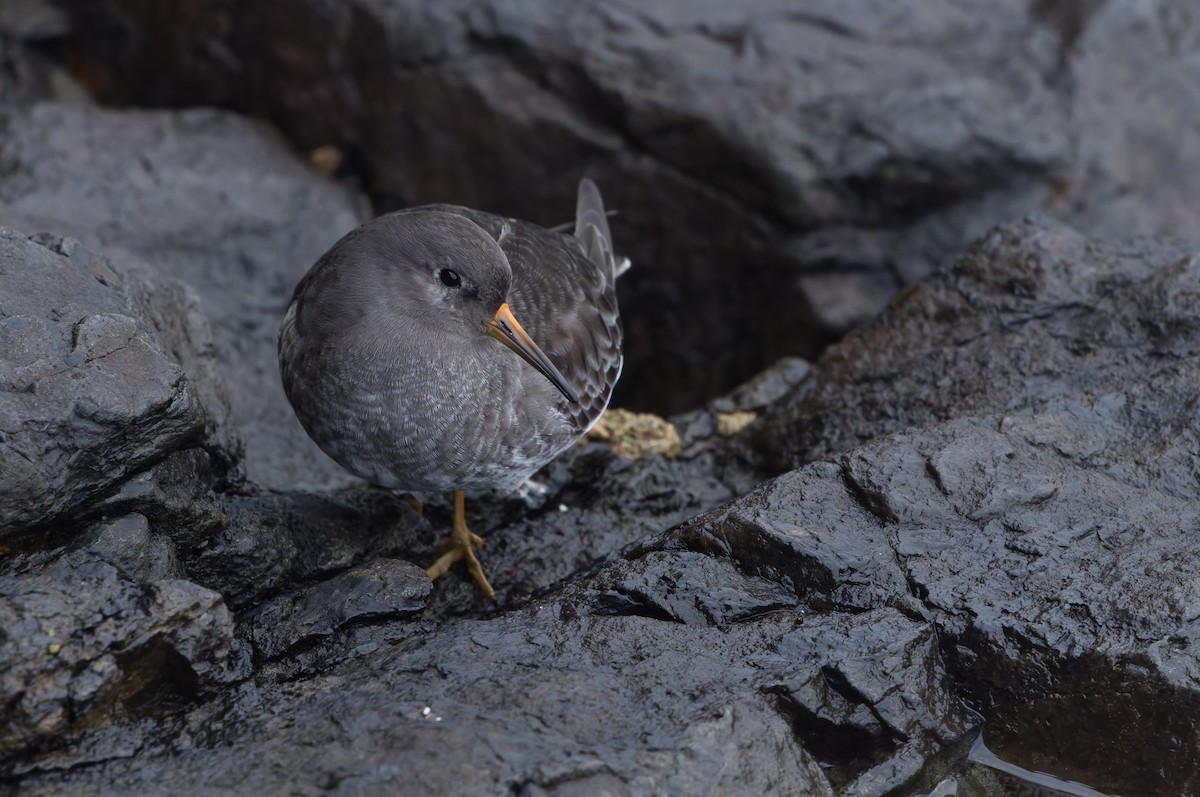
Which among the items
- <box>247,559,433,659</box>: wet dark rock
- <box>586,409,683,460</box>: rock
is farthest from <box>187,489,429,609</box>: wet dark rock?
<box>586,409,683,460</box>: rock

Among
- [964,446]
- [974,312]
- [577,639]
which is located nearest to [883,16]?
[974,312]

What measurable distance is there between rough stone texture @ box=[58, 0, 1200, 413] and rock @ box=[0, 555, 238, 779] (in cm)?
495

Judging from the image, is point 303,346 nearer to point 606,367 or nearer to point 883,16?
point 606,367

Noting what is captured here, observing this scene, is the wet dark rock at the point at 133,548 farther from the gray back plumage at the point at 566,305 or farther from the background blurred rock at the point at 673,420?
the gray back plumage at the point at 566,305

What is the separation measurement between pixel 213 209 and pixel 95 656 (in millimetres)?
4630

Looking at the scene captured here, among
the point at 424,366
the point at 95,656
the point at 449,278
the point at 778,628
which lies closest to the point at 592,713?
the point at 778,628

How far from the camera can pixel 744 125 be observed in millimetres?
7684

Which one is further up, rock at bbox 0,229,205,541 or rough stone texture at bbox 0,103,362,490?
rock at bbox 0,229,205,541

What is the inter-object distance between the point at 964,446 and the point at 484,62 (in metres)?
4.77

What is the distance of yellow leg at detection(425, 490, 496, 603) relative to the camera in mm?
4926

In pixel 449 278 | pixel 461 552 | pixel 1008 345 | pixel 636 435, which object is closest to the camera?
pixel 449 278

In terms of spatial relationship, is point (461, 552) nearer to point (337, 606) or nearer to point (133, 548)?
point (337, 606)

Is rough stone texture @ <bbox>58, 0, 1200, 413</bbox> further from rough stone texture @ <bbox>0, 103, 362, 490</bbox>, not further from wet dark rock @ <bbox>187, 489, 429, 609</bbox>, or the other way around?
wet dark rock @ <bbox>187, 489, 429, 609</bbox>

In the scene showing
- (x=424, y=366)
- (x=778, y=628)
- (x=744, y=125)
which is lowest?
(x=778, y=628)
